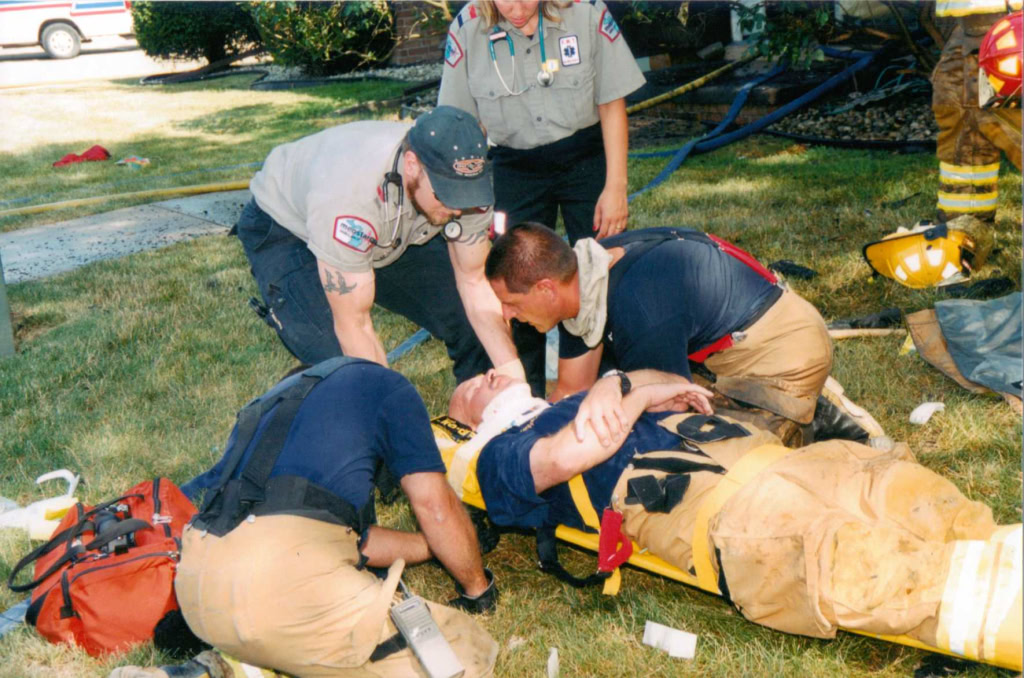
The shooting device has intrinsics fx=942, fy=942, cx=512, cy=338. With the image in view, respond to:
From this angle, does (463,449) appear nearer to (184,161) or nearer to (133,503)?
(133,503)

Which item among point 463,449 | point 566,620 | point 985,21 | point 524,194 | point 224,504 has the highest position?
point 985,21

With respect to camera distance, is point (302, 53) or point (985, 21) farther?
point (302, 53)

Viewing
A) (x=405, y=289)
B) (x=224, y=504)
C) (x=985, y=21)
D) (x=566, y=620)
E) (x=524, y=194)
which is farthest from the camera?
(x=985, y=21)

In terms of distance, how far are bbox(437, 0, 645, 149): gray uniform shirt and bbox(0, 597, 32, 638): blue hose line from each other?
2.91 meters

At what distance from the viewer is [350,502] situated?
2979mm

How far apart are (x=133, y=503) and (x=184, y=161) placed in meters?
9.48

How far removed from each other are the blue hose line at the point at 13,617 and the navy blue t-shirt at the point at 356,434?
1.06m

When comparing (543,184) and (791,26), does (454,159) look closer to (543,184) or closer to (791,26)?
(543,184)

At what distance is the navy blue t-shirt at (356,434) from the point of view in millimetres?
2906

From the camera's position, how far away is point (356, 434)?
9.72 feet

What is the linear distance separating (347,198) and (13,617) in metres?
2.00

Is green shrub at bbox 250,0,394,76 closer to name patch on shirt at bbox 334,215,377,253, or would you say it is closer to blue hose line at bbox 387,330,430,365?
blue hose line at bbox 387,330,430,365

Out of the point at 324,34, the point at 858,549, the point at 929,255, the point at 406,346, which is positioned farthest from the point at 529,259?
the point at 324,34

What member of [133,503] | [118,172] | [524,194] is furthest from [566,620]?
[118,172]
